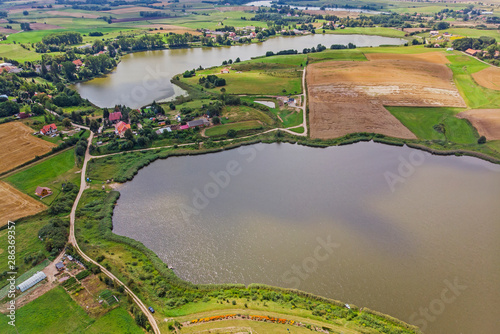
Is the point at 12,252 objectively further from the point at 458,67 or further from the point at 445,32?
the point at 445,32

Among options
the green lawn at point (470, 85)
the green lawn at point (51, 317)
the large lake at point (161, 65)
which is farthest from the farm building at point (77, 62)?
the green lawn at point (470, 85)

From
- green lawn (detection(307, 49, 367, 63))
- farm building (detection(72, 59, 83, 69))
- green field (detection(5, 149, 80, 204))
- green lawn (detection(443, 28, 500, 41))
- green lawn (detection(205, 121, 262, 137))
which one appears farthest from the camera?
green lawn (detection(443, 28, 500, 41))

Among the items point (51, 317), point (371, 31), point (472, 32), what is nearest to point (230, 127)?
point (51, 317)

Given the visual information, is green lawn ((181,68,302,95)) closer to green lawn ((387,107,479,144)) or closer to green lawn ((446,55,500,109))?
green lawn ((387,107,479,144))

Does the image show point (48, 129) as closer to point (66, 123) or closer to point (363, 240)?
point (66, 123)

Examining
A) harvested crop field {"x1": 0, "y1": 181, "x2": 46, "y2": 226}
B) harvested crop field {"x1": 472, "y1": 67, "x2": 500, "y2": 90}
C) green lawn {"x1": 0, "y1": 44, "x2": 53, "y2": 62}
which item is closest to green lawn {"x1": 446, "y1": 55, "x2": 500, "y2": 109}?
harvested crop field {"x1": 472, "y1": 67, "x2": 500, "y2": 90}

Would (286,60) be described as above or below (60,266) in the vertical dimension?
above

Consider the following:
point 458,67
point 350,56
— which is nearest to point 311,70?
point 350,56
